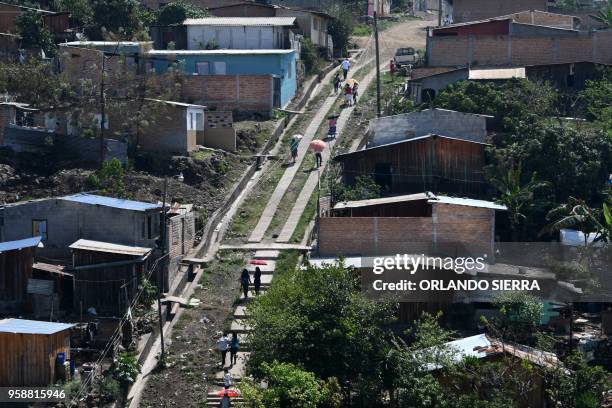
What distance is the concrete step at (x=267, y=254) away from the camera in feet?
125

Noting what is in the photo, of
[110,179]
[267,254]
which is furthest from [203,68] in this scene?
[267,254]

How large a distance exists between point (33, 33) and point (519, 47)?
17.1 m

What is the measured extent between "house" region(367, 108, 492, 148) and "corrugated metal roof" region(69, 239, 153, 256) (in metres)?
9.47

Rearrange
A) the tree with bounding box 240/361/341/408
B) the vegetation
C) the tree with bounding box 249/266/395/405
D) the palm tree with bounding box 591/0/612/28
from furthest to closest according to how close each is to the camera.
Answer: the palm tree with bounding box 591/0/612/28, the vegetation, the tree with bounding box 249/266/395/405, the tree with bounding box 240/361/341/408

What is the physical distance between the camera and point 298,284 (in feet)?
107

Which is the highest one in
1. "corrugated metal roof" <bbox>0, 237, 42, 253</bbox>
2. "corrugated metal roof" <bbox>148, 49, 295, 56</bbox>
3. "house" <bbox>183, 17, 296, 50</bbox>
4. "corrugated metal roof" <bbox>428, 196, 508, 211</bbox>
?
"house" <bbox>183, 17, 296, 50</bbox>

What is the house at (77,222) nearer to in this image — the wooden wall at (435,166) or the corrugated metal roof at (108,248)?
the corrugated metal roof at (108,248)

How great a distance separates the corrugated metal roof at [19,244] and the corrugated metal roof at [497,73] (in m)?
17.2

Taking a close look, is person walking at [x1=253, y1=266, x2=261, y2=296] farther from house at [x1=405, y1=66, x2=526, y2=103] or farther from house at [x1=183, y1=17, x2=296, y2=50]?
house at [x1=183, y1=17, x2=296, y2=50]

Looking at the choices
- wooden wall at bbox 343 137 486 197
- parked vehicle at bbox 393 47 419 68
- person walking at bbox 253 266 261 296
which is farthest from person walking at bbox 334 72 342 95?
person walking at bbox 253 266 261 296

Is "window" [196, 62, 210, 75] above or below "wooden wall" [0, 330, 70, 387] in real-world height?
above

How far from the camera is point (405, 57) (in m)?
57.5

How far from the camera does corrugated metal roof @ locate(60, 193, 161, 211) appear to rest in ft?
121

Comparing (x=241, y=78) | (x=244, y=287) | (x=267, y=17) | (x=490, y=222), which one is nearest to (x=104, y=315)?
(x=244, y=287)
